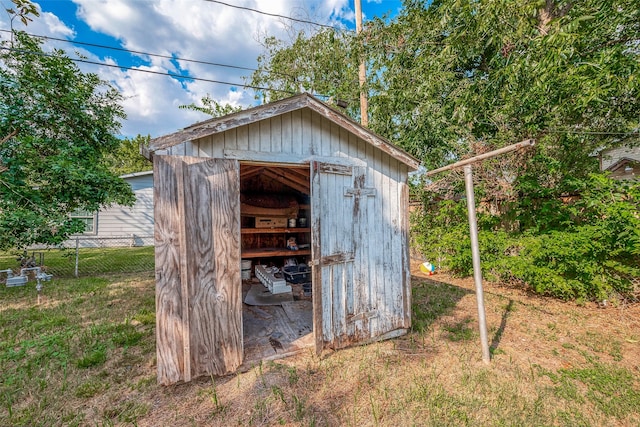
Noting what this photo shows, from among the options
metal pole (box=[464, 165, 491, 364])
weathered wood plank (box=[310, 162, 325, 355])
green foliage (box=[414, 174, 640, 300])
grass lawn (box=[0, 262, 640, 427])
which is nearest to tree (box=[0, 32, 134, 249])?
grass lawn (box=[0, 262, 640, 427])

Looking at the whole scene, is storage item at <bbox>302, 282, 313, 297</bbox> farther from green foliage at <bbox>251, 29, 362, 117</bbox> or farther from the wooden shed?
green foliage at <bbox>251, 29, 362, 117</bbox>

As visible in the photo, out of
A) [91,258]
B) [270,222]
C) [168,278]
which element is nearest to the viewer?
[168,278]

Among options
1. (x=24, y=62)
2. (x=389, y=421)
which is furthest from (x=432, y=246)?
(x=24, y=62)

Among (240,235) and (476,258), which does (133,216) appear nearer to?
(240,235)

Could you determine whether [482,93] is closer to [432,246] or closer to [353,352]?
[432,246]

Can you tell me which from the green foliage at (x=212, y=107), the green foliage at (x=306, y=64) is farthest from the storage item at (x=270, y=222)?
the green foliage at (x=212, y=107)

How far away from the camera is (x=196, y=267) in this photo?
266 centimetres

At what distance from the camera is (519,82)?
4.60m

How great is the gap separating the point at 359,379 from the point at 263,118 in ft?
9.65

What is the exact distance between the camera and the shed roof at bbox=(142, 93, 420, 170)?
2543mm

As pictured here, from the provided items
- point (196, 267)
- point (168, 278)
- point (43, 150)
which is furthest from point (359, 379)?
point (43, 150)

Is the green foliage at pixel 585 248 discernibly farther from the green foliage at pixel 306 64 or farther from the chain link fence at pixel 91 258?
the chain link fence at pixel 91 258

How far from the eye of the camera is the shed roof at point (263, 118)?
254 cm

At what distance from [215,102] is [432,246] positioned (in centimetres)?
1357
